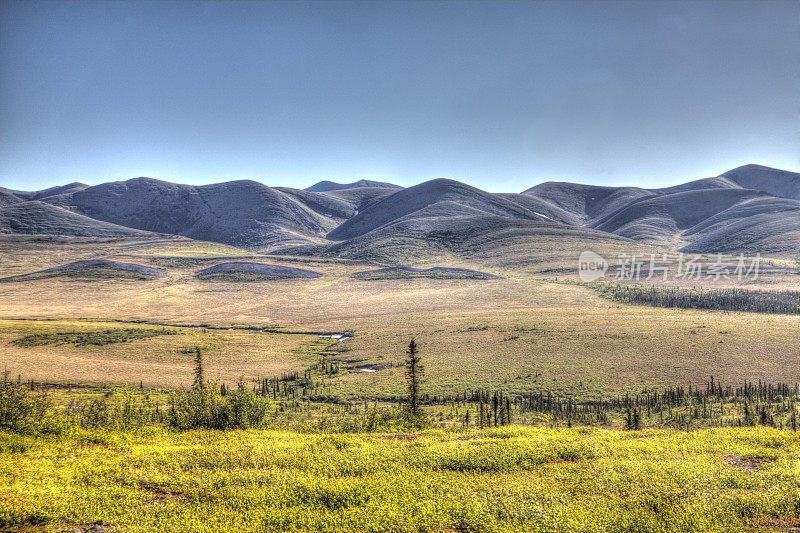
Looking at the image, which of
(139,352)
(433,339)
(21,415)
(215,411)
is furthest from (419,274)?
(21,415)

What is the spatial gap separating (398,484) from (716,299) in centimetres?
12209

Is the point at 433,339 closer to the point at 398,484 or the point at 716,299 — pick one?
the point at 398,484

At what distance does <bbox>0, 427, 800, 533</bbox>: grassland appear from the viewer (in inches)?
485

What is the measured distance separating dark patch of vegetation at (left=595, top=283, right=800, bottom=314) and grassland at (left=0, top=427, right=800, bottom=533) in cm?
9823

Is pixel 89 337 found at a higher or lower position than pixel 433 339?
higher

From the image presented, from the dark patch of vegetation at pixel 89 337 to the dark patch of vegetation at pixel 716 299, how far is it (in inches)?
4602

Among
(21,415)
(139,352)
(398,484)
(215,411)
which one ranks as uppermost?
(21,415)

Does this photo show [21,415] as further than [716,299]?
No

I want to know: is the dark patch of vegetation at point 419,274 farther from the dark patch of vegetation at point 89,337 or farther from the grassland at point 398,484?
the grassland at point 398,484

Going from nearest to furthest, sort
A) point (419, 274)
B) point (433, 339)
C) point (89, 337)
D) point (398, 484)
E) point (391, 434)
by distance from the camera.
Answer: point (398, 484), point (391, 434), point (89, 337), point (433, 339), point (419, 274)

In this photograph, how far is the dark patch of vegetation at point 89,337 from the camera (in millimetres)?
74625

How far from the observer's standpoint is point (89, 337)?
7862cm

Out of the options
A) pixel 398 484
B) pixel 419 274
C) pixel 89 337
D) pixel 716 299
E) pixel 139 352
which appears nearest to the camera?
pixel 398 484

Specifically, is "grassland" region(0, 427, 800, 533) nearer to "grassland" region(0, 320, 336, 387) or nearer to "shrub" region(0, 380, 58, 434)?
"shrub" region(0, 380, 58, 434)
